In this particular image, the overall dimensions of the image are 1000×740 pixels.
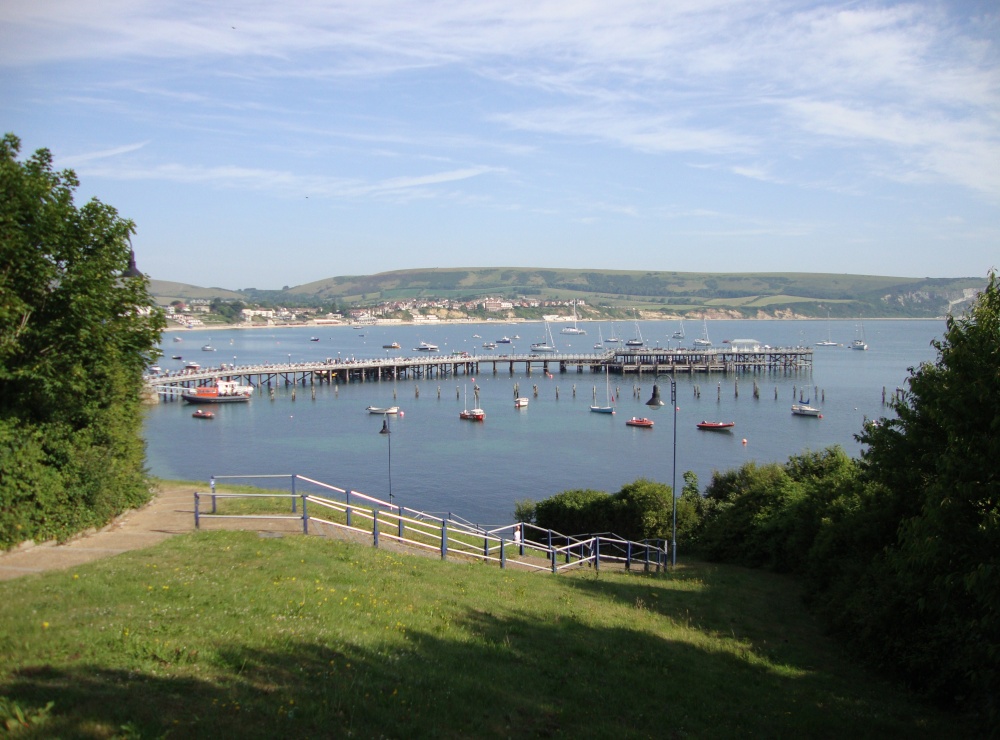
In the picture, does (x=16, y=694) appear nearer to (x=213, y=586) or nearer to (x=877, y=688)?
(x=213, y=586)

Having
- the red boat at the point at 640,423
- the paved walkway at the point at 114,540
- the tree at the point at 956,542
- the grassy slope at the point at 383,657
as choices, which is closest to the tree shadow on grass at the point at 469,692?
the grassy slope at the point at 383,657

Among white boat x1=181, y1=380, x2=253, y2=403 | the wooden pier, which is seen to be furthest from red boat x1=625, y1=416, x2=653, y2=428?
white boat x1=181, y1=380, x2=253, y2=403

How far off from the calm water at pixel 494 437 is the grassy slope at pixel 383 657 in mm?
26963

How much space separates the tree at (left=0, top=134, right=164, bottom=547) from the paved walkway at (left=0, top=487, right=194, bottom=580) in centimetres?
28

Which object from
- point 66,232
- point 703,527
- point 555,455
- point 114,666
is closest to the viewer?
point 114,666

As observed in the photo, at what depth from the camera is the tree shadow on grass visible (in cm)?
662

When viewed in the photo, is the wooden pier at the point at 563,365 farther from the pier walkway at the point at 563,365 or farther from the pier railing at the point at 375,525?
the pier railing at the point at 375,525

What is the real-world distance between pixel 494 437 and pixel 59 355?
54.3m

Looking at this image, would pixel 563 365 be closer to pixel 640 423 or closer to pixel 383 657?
pixel 640 423

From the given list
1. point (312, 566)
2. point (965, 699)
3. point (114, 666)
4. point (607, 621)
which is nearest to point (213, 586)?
point (312, 566)

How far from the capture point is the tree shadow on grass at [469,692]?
21.7 ft

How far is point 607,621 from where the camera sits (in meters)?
12.8

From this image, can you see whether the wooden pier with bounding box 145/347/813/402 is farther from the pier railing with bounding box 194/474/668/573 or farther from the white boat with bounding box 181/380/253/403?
the pier railing with bounding box 194/474/668/573

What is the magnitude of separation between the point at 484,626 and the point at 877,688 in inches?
257
